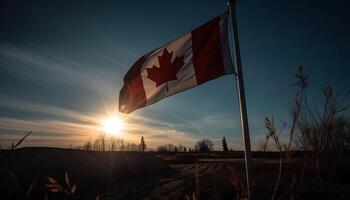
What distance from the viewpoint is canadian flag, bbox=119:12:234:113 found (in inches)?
217

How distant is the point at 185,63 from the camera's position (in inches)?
235

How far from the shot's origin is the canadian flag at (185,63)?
552cm

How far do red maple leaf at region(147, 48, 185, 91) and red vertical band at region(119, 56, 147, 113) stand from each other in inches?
25.1

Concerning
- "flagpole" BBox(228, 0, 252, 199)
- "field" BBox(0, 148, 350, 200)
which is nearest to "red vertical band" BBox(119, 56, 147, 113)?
"flagpole" BBox(228, 0, 252, 199)

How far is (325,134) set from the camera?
5.88ft

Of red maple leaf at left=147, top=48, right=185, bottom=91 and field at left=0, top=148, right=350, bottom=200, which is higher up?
red maple leaf at left=147, top=48, right=185, bottom=91

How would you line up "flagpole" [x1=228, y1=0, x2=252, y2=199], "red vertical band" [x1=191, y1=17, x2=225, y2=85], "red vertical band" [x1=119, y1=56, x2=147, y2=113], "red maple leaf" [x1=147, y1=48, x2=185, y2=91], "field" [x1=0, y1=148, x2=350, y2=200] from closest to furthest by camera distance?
"flagpole" [x1=228, y1=0, x2=252, y2=199] → "red vertical band" [x1=191, y1=17, x2=225, y2=85] → "red maple leaf" [x1=147, y1=48, x2=185, y2=91] → "red vertical band" [x1=119, y1=56, x2=147, y2=113] → "field" [x1=0, y1=148, x2=350, y2=200]

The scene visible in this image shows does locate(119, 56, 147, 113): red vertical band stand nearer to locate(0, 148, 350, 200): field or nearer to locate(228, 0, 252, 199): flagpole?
locate(228, 0, 252, 199): flagpole

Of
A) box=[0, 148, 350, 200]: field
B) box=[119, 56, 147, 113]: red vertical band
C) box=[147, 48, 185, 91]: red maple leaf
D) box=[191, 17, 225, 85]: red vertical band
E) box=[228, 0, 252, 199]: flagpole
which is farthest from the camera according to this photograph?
box=[0, 148, 350, 200]: field

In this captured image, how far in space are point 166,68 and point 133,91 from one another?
59.9 inches

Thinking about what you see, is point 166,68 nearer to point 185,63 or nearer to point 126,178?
point 185,63

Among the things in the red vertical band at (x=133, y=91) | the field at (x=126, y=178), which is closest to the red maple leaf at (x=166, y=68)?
the red vertical band at (x=133, y=91)

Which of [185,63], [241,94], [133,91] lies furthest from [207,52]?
[133,91]

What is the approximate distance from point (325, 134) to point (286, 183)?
8242 mm
